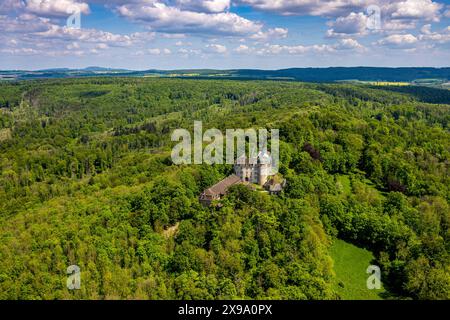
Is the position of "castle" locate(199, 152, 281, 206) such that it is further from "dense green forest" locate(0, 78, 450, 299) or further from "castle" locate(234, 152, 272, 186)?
"dense green forest" locate(0, 78, 450, 299)

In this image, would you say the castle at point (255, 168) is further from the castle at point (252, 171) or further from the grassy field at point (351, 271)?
the grassy field at point (351, 271)

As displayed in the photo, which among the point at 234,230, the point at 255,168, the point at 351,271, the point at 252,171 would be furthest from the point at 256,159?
the point at 351,271

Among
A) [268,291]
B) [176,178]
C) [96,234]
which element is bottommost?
[268,291]

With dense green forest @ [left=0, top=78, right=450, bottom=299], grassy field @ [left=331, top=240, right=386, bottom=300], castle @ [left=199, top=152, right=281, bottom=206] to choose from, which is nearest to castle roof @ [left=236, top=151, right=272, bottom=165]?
castle @ [left=199, top=152, right=281, bottom=206]

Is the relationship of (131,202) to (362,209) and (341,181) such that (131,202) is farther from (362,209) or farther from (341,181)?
(341,181)

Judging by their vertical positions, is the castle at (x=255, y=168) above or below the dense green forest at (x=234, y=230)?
above

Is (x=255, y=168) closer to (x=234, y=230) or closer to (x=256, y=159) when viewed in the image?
(x=256, y=159)

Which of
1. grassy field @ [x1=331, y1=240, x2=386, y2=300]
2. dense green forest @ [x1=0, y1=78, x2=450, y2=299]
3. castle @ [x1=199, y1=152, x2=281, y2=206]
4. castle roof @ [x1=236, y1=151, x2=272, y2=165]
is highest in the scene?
castle roof @ [x1=236, y1=151, x2=272, y2=165]

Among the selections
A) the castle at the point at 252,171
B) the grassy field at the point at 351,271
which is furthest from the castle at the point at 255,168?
the grassy field at the point at 351,271

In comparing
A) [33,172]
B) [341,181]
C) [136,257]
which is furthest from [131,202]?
[33,172]
